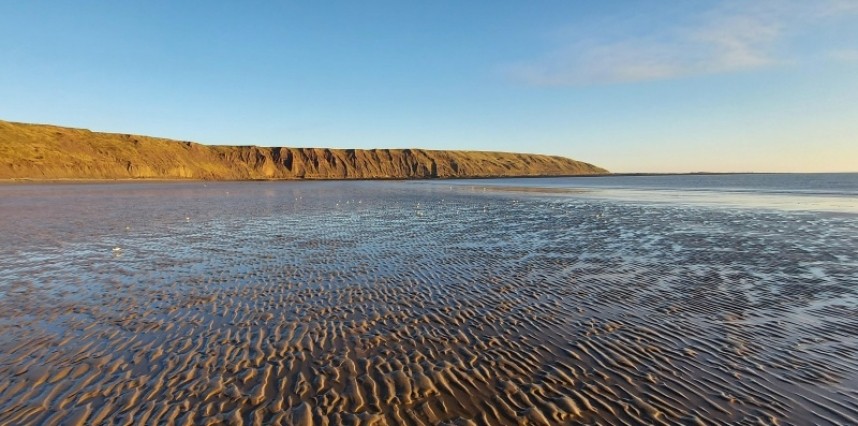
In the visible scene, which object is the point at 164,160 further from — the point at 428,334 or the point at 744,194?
the point at 428,334

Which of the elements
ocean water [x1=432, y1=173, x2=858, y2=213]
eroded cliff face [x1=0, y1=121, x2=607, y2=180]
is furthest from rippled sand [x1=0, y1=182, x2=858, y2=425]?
eroded cliff face [x1=0, y1=121, x2=607, y2=180]

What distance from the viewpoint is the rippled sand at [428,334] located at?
17.5 ft

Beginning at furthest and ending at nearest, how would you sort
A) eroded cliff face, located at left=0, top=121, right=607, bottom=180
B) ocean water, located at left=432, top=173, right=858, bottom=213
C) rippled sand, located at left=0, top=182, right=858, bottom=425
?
1. eroded cliff face, located at left=0, top=121, right=607, bottom=180
2. ocean water, located at left=432, top=173, right=858, bottom=213
3. rippled sand, located at left=0, top=182, right=858, bottom=425

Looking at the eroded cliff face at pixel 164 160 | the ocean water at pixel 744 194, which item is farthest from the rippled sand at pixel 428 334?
the eroded cliff face at pixel 164 160

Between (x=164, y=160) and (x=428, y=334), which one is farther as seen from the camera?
(x=164, y=160)

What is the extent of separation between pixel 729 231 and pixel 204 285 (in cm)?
2342

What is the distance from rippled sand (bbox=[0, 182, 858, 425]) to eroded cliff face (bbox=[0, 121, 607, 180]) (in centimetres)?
10206

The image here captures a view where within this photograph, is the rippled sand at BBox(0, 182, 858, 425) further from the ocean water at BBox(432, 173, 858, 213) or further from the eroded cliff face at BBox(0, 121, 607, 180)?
the eroded cliff face at BBox(0, 121, 607, 180)

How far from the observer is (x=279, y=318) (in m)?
8.68

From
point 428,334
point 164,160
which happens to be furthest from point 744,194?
point 164,160

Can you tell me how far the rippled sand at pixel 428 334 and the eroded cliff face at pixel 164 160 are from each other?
102 metres

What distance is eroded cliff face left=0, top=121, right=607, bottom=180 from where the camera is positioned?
89312mm

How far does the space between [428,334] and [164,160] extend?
13970 cm

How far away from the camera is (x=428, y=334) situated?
784 cm
